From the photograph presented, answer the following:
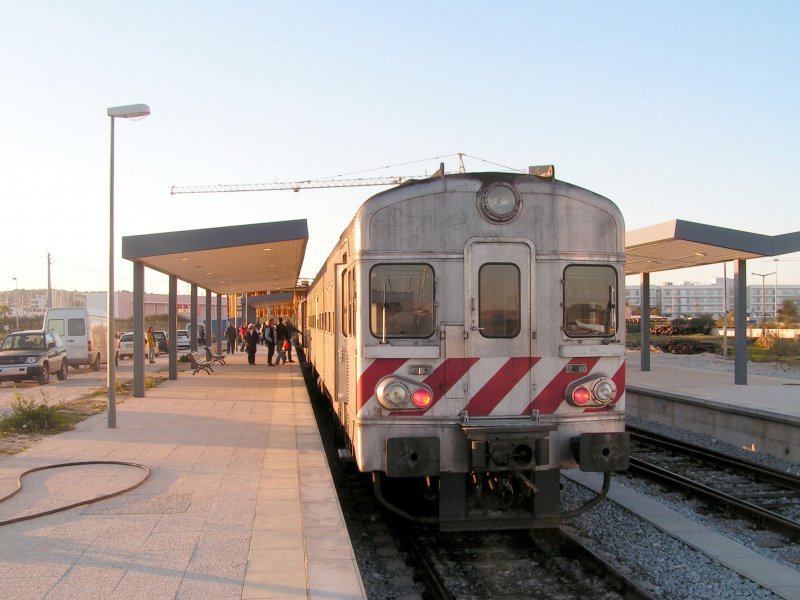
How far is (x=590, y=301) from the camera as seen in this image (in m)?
6.92

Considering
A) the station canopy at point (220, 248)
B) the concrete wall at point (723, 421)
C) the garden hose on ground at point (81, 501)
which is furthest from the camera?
the station canopy at point (220, 248)

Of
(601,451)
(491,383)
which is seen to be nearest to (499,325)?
(491,383)

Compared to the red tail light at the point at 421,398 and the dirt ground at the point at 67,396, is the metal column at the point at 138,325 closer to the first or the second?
the dirt ground at the point at 67,396

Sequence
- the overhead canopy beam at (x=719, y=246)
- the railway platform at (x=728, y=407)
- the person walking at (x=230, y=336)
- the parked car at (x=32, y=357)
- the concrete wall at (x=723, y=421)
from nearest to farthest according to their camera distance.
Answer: the concrete wall at (x=723, y=421) < the railway platform at (x=728, y=407) < the overhead canopy beam at (x=719, y=246) < the parked car at (x=32, y=357) < the person walking at (x=230, y=336)

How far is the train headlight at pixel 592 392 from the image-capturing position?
670 cm

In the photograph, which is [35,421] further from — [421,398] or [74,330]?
[74,330]

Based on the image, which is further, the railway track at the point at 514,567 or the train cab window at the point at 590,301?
the train cab window at the point at 590,301


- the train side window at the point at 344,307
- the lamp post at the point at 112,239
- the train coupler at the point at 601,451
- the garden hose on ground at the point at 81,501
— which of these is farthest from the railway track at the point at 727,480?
the lamp post at the point at 112,239

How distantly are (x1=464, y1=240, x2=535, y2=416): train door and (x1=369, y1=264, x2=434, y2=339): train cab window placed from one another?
357 mm

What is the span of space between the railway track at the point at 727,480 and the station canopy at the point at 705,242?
4151 mm

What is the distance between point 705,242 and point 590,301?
10.4 metres

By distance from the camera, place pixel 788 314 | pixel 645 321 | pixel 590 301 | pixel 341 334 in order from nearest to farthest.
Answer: pixel 590 301
pixel 341 334
pixel 645 321
pixel 788 314

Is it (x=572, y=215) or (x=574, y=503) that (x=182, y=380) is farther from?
(x=572, y=215)

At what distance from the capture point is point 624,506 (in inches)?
338
